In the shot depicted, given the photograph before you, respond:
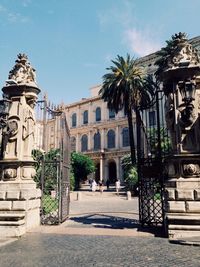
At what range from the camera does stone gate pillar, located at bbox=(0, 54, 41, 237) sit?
25.9ft

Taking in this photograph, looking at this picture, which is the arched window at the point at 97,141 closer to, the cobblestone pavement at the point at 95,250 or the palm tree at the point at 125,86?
the palm tree at the point at 125,86

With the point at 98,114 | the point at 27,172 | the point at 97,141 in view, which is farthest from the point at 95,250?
the point at 98,114

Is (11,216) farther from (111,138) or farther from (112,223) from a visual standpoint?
(111,138)

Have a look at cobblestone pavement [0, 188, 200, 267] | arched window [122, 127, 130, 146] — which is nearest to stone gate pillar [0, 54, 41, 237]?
cobblestone pavement [0, 188, 200, 267]

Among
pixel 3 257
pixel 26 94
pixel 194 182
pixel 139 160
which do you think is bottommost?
pixel 3 257

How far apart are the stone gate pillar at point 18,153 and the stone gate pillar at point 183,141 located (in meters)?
4.08

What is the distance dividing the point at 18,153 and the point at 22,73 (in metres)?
2.69

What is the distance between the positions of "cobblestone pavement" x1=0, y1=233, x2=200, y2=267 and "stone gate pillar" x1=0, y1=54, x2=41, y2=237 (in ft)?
2.77

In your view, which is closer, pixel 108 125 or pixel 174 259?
pixel 174 259

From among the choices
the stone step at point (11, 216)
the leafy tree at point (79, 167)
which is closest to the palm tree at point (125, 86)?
the leafy tree at point (79, 167)

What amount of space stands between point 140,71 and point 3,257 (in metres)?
27.6

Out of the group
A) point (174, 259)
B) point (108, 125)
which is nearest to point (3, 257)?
point (174, 259)

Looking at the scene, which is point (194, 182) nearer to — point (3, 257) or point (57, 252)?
point (57, 252)

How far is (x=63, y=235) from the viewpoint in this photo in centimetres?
767
